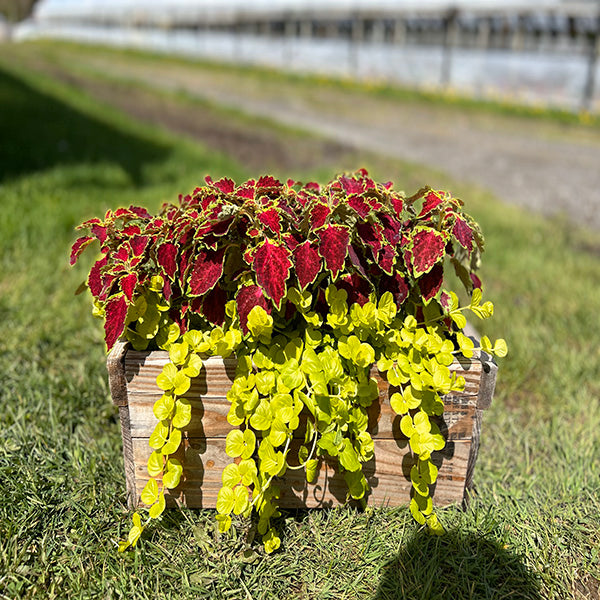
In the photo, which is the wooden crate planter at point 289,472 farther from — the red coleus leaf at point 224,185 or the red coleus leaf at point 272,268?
the red coleus leaf at point 224,185

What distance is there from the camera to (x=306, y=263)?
4.47 ft

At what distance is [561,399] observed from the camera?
7.82 feet

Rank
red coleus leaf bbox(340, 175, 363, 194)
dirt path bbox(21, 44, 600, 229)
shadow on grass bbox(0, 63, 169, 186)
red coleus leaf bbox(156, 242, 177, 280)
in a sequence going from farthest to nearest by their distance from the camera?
dirt path bbox(21, 44, 600, 229), shadow on grass bbox(0, 63, 169, 186), red coleus leaf bbox(340, 175, 363, 194), red coleus leaf bbox(156, 242, 177, 280)

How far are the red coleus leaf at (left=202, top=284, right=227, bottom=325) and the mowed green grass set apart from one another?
578mm

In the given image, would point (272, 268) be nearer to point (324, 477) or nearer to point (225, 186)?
point (225, 186)

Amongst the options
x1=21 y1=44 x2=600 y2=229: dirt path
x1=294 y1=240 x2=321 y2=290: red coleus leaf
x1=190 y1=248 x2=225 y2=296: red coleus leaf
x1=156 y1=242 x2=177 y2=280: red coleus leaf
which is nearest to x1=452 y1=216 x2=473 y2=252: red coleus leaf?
x1=294 y1=240 x2=321 y2=290: red coleus leaf

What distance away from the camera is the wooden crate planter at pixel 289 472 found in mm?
1460

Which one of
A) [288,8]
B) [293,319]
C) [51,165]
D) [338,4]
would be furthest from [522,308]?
[288,8]

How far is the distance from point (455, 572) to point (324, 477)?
0.42 metres

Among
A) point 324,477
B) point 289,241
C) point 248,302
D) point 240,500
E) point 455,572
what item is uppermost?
point 289,241

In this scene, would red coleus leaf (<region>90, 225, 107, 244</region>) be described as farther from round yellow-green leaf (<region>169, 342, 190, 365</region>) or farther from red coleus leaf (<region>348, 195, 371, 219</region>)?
red coleus leaf (<region>348, 195, 371, 219</region>)

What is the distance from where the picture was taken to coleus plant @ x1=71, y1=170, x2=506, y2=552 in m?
1.38

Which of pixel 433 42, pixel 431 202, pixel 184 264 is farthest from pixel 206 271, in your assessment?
pixel 433 42

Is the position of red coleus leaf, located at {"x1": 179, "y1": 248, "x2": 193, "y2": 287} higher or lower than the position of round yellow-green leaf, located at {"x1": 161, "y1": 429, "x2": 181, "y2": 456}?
higher
